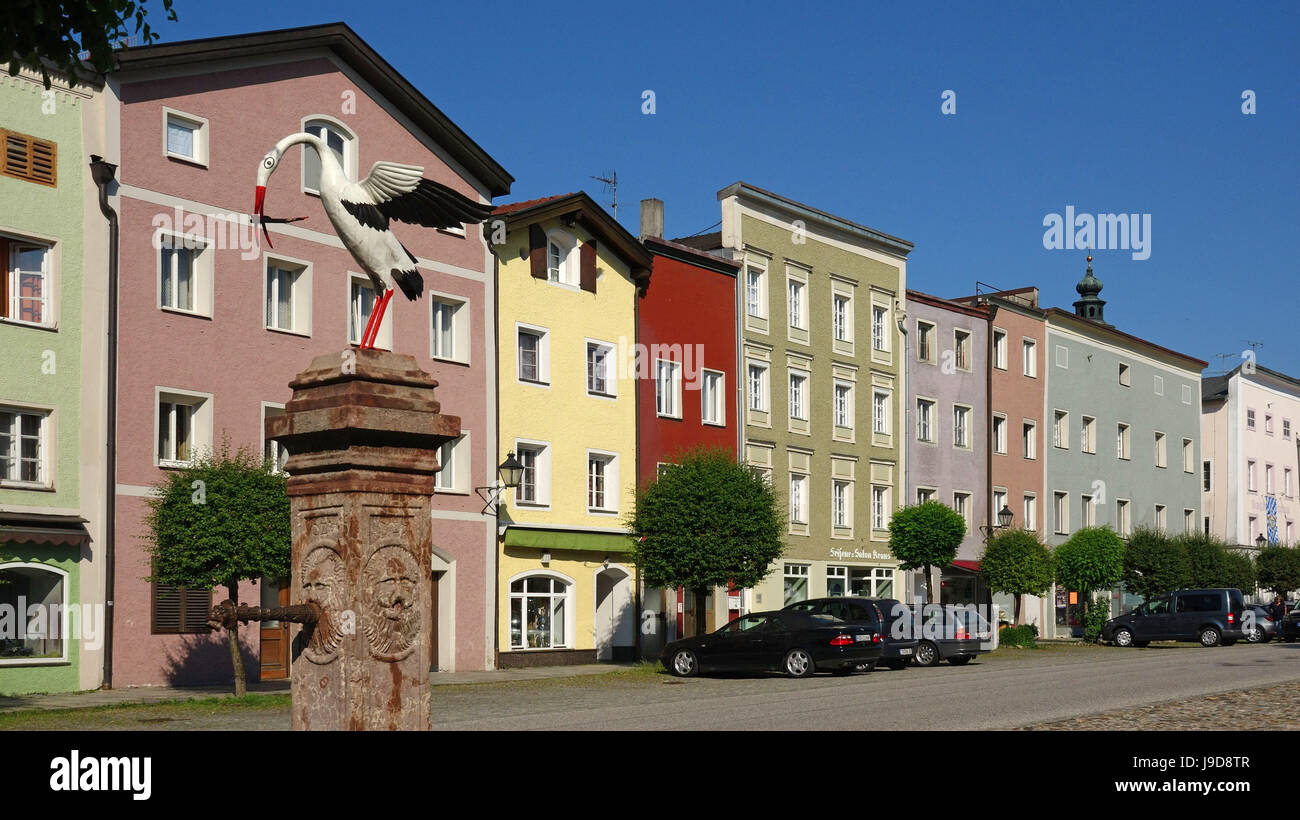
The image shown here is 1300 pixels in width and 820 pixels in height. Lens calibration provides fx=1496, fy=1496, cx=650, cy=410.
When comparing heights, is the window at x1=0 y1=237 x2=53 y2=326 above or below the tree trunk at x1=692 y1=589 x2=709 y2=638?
above

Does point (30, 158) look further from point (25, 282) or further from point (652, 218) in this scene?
point (652, 218)

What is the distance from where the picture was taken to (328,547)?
877 centimetres

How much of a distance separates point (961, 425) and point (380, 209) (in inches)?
1764

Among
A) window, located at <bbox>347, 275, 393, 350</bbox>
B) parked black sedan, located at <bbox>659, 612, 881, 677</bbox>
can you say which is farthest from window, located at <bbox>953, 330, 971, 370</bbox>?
window, located at <bbox>347, 275, 393, 350</bbox>

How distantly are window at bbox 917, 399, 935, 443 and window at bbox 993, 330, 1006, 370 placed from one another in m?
5.07

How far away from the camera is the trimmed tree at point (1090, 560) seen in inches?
2024

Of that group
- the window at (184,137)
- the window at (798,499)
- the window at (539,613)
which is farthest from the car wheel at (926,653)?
the window at (184,137)

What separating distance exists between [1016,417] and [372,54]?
105 feet

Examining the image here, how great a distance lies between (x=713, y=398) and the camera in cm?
4166

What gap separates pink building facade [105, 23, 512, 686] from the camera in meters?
26.8

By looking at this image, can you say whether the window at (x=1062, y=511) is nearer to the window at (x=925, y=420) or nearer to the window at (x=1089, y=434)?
the window at (x=1089, y=434)

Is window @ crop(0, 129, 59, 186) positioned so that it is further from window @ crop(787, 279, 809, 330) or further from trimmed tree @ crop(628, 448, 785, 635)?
window @ crop(787, 279, 809, 330)

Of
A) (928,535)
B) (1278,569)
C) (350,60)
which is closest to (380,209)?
(350,60)
